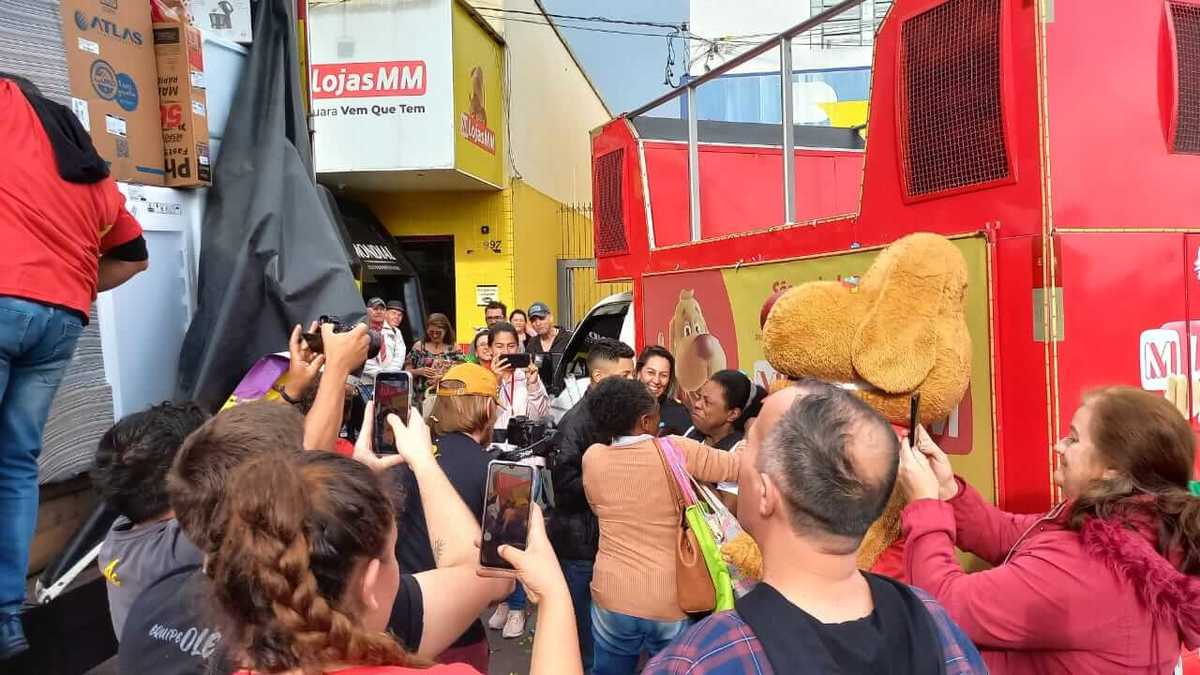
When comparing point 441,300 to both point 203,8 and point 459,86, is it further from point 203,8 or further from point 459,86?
point 203,8

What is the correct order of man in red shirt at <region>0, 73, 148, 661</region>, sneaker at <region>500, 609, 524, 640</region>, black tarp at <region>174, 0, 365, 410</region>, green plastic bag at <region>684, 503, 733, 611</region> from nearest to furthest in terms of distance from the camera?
man in red shirt at <region>0, 73, 148, 661</region> < green plastic bag at <region>684, 503, 733, 611</region> < black tarp at <region>174, 0, 365, 410</region> < sneaker at <region>500, 609, 524, 640</region>

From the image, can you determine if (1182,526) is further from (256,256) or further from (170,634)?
(256,256)

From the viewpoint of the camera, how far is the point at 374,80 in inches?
457

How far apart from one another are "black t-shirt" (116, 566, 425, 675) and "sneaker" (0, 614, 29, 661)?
92cm

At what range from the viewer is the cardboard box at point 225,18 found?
12.1ft

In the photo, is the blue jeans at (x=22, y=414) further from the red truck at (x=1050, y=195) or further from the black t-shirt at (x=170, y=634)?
the red truck at (x=1050, y=195)

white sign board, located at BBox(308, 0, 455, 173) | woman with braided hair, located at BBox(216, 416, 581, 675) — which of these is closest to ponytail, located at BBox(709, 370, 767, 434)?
woman with braided hair, located at BBox(216, 416, 581, 675)

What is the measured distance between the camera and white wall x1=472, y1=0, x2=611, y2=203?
47.0ft

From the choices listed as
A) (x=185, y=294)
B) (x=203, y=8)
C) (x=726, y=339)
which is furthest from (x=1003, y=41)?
(x=203, y=8)

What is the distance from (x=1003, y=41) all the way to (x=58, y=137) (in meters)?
2.88

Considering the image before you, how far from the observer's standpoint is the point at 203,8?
393 cm

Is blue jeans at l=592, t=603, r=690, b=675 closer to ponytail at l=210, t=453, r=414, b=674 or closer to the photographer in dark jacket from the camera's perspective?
the photographer in dark jacket

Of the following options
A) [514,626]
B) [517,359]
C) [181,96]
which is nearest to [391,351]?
[517,359]

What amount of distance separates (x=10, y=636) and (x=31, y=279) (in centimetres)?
96
